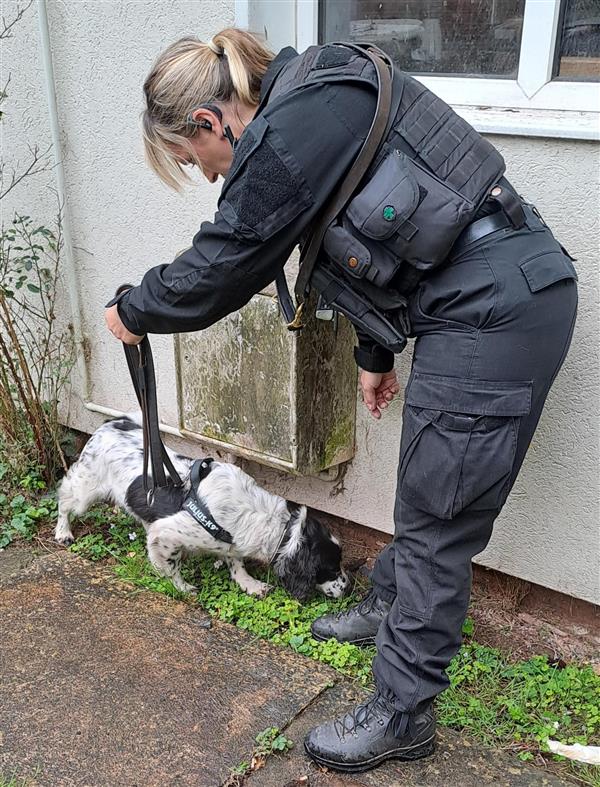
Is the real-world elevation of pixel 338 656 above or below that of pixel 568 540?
below

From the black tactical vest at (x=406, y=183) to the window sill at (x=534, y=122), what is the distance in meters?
0.57

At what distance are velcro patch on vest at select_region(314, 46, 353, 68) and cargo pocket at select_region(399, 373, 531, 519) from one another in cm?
83

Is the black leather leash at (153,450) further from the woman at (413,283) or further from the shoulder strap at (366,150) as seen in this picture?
the shoulder strap at (366,150)

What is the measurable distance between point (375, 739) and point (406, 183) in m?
1.69

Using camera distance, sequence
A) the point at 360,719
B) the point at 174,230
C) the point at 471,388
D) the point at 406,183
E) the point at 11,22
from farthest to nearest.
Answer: the point at 11,22, the point at 174,230, the point at 360,719, the point at 471,388, the point at 406,183

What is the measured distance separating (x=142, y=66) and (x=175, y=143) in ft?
4.50

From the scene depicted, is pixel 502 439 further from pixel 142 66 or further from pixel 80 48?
pixel 80 48

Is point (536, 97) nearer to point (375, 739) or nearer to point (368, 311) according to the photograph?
point (368, 311)

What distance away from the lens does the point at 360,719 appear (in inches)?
96.8

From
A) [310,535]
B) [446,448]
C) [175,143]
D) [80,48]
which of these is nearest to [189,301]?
[175,143]

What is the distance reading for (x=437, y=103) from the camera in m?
1.98

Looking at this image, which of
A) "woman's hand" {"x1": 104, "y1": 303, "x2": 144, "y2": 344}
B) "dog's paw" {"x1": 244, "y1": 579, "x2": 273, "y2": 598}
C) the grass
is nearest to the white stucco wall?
the grass

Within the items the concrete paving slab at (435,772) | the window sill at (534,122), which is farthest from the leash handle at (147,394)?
the window sill at (534,122)

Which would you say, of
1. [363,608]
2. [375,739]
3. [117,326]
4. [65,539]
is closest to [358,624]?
[363,608]
